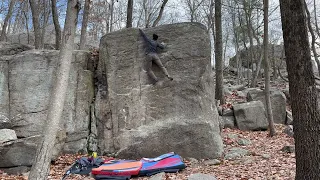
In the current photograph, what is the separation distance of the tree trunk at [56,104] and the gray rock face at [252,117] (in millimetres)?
7912

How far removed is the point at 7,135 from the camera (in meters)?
8.29

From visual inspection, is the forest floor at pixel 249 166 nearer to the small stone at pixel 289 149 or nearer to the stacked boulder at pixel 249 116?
the small stone at pixel 289 149

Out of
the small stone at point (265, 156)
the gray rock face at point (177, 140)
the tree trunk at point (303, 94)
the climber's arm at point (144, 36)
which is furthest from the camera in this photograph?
the climber's arm at point (144, 36)

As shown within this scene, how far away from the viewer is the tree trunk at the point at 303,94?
4078 millimetres

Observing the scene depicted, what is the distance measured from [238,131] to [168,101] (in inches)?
165

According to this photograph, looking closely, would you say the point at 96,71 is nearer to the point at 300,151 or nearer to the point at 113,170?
the point at 113,170

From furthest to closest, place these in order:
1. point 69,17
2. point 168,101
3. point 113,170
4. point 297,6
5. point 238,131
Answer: point 238,131
point 168,101
point 113,170
point 69,17
point 297,6

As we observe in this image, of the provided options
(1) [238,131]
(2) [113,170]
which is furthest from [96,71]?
(1) [238,131]

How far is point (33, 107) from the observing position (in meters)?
9.12

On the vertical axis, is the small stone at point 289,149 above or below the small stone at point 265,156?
above

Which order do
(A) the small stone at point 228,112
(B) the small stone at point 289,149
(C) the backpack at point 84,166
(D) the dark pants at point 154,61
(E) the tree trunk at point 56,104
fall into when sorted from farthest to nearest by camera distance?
(A) the small stone at point 228,112
(D) the dark pants at point 154,61
(B) the small stone at point 289,149
(C) the backpack at point 84,166
(E) the tree trunk at point 56,104

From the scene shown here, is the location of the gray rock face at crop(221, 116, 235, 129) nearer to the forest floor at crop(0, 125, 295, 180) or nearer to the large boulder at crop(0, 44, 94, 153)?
the forest floor at crop(0, 125, 295, 180)

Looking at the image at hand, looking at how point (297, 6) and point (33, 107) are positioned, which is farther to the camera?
point (33, 107)

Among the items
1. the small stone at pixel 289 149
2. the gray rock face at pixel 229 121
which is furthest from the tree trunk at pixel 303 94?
the gray rock face at pixel 229 121
